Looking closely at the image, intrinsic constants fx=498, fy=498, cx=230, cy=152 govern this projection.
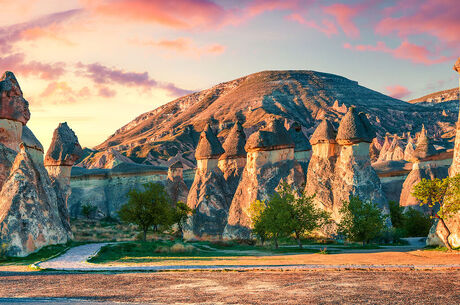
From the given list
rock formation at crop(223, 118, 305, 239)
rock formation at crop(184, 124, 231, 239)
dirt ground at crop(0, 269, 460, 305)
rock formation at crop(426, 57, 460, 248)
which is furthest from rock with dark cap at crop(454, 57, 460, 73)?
rock formation at crop(184, 124, 231, 239)

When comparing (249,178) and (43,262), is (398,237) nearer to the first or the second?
(249,178)

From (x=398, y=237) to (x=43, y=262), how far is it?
23.7m

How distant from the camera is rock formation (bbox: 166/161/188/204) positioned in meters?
57.2

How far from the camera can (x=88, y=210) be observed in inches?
2366

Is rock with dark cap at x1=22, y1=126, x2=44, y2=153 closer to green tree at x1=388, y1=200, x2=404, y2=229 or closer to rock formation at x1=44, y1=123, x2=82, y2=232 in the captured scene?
rock formation at x1=44, y1=123, x2=82, y2=232

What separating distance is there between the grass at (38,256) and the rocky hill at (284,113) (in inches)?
3690

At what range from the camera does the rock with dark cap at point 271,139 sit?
4100 centimetres

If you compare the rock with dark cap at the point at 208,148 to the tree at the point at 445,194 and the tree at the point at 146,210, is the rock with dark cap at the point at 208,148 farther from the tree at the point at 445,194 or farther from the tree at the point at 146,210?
the tree at the point at 445,194

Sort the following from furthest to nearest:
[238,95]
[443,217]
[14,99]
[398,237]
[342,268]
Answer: [238,95], [398,237], [14,99], [443,217], [342,268]

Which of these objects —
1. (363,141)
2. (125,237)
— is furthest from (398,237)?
(125,237)

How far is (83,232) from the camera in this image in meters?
42.4

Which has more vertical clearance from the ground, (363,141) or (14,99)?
(14,99)

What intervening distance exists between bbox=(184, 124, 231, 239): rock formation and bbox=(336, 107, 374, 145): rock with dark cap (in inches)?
489

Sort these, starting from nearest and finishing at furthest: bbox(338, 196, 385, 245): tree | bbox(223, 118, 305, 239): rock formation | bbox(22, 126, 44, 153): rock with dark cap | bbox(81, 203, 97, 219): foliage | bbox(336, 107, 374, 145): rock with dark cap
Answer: bbox(338, 196, 385, 245): tree → bbox(22, 126, 44, 153): rock with dark cap → bbox(336, 107, 374, 145): rock with dark cap → bbox(223, 118, 305, 239): rock formation → bbox(81, 203, 97, 219): foliage
